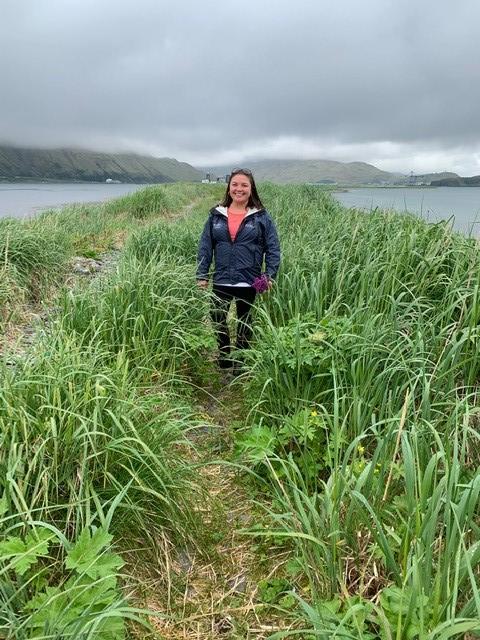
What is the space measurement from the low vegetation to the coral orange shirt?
580mm

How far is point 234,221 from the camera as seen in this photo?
395cm

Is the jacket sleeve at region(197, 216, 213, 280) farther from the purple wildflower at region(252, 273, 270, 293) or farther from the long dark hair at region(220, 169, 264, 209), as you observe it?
the purple wildflower at region(252, 273, 270, 293)

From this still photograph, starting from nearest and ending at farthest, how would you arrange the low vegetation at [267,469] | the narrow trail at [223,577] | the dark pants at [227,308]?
1. the low vegetation at [267,469]
2. the narrow trail at [223,577]
3. the dark pants at [227,308]

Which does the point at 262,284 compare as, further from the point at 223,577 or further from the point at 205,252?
the point at 223,577

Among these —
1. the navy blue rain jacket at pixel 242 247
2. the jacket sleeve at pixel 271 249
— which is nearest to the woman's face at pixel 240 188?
the navy blue rain jacket at pixel 242 247

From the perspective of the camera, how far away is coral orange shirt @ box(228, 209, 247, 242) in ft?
12.9

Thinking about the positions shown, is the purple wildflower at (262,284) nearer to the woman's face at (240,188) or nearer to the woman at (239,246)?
the woman at (239,246)

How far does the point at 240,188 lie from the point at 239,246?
46 cm

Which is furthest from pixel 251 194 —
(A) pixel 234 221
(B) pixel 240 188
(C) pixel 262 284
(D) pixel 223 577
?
(D) pixel 223 577

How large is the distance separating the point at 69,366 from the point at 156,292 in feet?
5.91

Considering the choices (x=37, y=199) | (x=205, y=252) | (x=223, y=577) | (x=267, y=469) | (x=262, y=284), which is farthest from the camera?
(x=37, y=199)

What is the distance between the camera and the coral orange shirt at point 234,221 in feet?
12.9

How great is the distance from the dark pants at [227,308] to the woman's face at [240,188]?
719 mm

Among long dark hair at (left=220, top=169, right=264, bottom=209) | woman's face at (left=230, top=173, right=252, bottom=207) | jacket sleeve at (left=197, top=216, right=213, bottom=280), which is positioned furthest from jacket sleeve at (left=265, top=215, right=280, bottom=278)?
jacket sleeve at (left=197, top=216, right=213, bottom=280)
